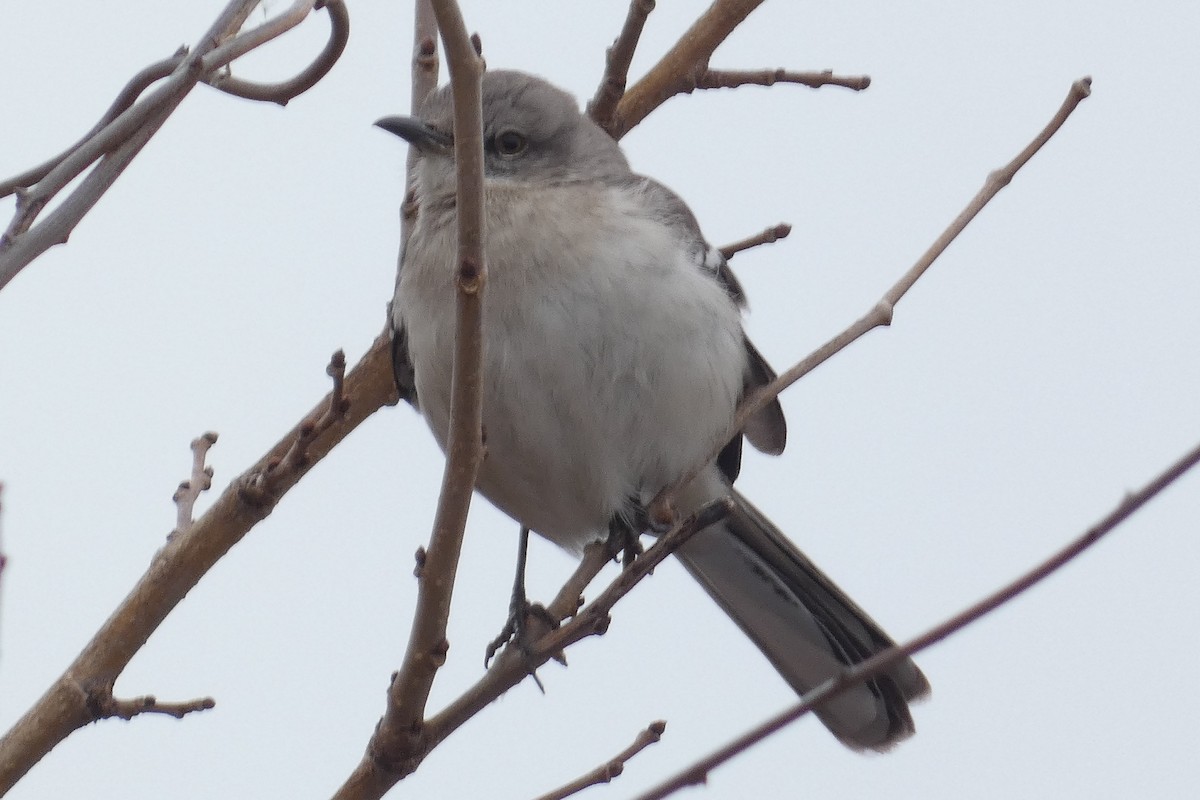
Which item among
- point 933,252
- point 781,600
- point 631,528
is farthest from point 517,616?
point 933,252

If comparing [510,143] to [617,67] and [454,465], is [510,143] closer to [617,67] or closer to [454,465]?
[617,67]

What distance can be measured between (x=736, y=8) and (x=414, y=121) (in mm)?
1027

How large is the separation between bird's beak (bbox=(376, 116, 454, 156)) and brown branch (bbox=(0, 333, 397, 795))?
1.32 m

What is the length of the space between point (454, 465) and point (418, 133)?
7.18 ft

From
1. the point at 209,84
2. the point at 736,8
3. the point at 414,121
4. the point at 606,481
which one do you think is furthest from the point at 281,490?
the point at 736,8

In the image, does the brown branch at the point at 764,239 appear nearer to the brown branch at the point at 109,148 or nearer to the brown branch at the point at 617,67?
the brown branch at the point at 617,67

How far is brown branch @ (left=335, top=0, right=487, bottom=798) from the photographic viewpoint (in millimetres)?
2312

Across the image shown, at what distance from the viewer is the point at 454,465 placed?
2.58 meters

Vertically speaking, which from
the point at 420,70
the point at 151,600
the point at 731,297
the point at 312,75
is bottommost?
the point at 151,600

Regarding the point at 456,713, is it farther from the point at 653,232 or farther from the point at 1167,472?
the point at 653,232

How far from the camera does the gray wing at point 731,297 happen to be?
4.70 m

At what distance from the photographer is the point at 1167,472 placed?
5.38 ft

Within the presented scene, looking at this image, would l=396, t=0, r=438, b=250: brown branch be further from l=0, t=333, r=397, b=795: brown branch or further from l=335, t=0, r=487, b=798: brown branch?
l=335, t=0, r=487, b=798: brown branch

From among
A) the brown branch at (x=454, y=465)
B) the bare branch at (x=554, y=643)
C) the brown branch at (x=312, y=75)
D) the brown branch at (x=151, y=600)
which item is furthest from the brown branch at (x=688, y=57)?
the brown branch at (x=454, y=465)
